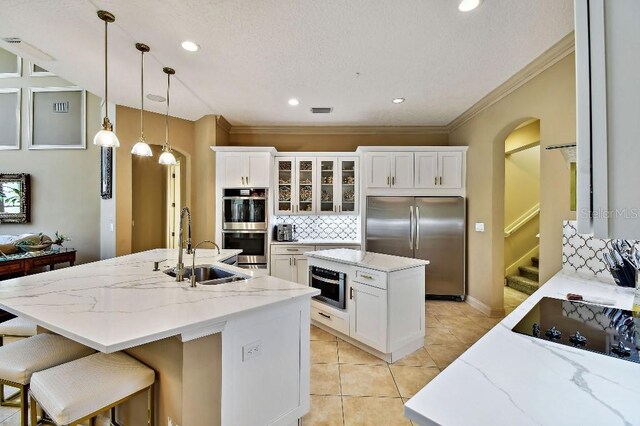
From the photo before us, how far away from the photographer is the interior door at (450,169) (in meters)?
4.39

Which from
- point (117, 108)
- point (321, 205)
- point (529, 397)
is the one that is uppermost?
point (117, 108)

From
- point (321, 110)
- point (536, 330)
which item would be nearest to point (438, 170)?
point (321, 110)

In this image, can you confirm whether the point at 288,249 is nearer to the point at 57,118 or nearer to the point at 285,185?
the point at 285,185

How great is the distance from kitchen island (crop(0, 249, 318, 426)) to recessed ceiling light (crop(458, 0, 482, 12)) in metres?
2.28

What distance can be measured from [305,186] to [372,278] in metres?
2.45

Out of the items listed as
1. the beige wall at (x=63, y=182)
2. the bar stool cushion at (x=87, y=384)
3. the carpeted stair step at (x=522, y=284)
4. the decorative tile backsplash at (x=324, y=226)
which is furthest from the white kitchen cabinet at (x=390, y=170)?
the beige wall at (x=63, y=182)

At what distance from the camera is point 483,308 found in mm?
3906

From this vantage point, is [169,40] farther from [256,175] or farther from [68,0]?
[256,175]

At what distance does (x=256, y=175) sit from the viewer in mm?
4539

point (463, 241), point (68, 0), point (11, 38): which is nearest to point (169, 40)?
point (68, 0)

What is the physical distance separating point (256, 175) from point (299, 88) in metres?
1.56

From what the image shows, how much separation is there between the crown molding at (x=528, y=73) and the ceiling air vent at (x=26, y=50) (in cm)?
475

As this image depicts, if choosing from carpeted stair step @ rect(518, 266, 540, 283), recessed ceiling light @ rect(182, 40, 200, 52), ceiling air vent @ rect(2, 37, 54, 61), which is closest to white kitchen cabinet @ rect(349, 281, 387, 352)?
recessed ceiling light @ rect(182, 40, 200, 52)

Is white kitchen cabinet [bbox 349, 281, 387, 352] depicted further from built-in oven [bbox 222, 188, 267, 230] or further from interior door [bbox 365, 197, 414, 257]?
built-in oven [bbox 222, 188, 267, 230]
